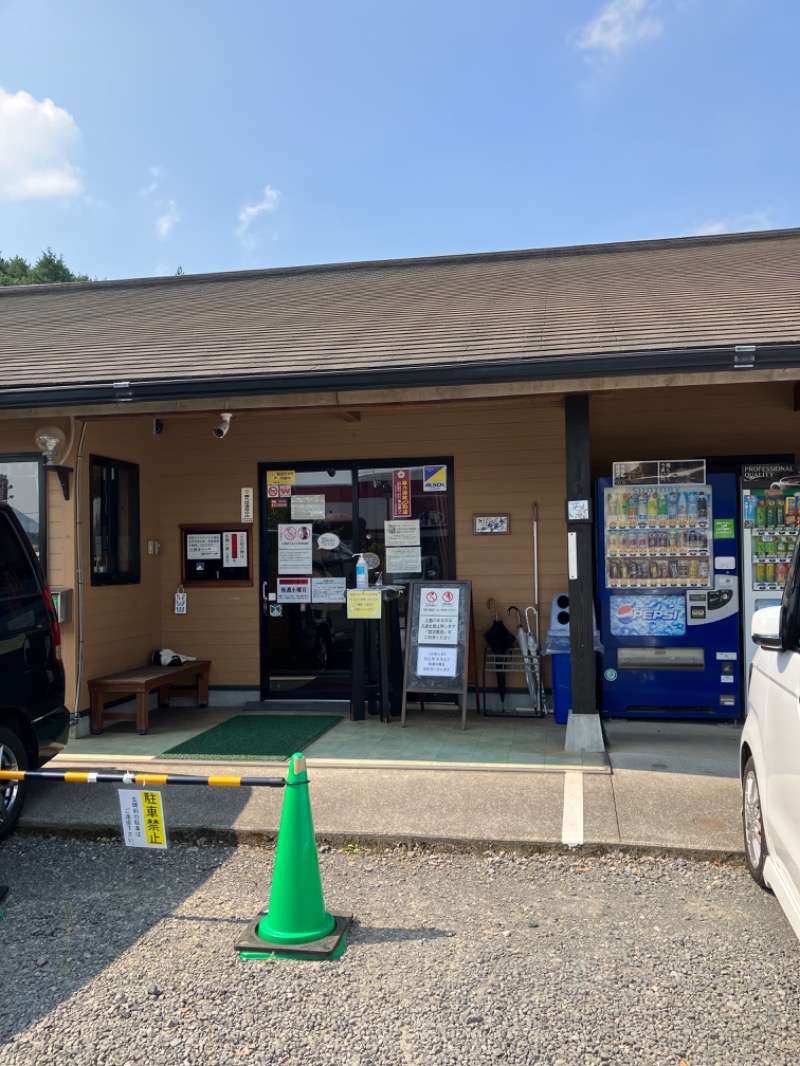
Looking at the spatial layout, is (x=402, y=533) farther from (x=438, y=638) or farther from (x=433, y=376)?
(x=433, y=376)

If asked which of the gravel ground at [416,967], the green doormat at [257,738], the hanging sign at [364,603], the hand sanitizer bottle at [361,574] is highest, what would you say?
the hand sanitizer bottle at [361,574]

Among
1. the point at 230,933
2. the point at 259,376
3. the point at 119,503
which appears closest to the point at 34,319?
the point at 119,503

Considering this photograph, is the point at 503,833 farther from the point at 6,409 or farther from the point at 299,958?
the point at 6,409

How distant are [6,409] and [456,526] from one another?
387cm

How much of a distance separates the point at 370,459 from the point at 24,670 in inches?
152

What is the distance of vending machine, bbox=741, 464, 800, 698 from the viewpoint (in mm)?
6660

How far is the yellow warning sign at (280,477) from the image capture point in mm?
7973

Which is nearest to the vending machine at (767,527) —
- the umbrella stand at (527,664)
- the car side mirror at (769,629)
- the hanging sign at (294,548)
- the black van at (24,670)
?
the umbrella stand at (527,664)

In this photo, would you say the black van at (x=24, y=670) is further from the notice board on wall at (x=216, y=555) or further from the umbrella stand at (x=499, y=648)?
the umbrella stand at (x=499, y=648)

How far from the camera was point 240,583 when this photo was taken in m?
8.07

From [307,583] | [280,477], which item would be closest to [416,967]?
[307,583]

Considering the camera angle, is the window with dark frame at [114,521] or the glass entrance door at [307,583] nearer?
the window with dark frame at [114,521]

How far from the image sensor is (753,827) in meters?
3.81

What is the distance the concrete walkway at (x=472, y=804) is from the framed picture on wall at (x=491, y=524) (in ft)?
7.74
